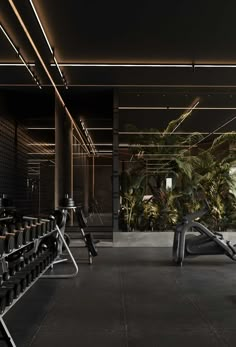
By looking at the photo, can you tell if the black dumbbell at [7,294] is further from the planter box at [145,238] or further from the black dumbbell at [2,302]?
the planter box at [145,238]

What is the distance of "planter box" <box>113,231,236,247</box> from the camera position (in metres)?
8.34

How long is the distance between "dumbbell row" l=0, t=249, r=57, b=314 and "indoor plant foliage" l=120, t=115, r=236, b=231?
4208mm

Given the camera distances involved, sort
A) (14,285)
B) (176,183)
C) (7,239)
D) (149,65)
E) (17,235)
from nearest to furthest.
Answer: (7,239) < (14,285) < (17,235) < (149,65) < (176,183)

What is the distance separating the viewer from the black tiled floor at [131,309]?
2.93 metres

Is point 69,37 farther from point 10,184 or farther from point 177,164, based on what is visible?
point 10,184

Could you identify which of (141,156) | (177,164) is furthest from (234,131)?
(141,156)

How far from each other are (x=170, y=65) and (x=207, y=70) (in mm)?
740

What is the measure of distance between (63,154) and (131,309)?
656 centimetres

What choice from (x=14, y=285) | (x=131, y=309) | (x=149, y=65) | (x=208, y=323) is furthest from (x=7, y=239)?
(x=149, y=65)

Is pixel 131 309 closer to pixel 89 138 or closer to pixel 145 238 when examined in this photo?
pixel 145 238

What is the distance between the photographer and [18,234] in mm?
3131

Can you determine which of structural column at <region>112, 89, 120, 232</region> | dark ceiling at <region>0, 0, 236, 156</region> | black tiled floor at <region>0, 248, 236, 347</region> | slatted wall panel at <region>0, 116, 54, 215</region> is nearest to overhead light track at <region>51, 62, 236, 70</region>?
dark ceiling at <region>0, 0, 236, 156</region>

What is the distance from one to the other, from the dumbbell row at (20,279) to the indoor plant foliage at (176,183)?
4208 millimetres

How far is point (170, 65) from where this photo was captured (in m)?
7.36
